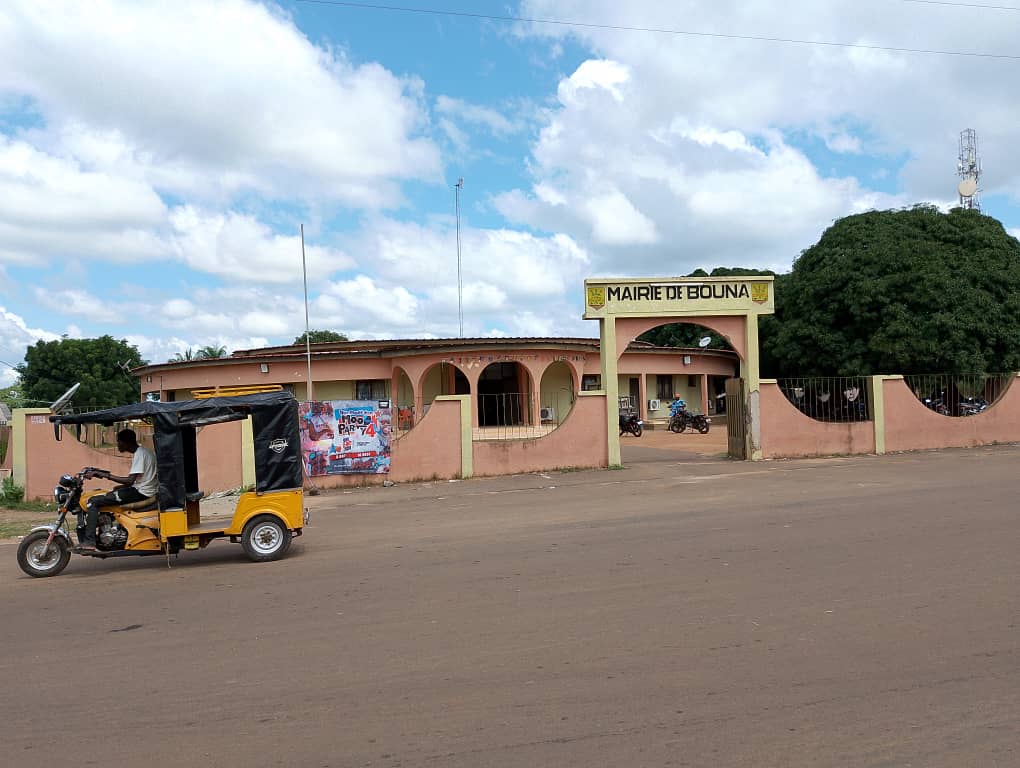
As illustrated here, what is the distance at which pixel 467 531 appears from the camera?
10602 mm

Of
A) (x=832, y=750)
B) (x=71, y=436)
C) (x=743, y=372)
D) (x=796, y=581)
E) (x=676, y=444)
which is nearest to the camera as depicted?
(x=832, y=750)

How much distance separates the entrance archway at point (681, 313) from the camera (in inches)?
746

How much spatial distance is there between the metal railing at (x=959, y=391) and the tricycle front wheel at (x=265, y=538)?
18.6 meters

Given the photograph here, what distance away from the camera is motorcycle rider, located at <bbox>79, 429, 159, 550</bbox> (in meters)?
8.59

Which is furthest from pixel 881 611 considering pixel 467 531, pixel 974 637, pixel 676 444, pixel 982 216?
pixel 982 216

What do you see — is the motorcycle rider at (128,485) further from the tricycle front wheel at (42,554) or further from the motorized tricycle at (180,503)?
the tricycle front wheel at (42,554)

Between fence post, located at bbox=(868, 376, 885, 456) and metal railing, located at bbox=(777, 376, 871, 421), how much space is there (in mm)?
211

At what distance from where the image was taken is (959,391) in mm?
23000

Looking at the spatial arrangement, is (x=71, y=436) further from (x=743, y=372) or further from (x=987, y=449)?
(x=987, y=449)

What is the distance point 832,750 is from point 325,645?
10.9 ft

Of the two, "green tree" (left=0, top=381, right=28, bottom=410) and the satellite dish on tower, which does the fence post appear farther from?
"green tree" (left=0, top=381, right=28, bottom=410)

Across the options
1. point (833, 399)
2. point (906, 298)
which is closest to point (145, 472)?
point (833, 399)

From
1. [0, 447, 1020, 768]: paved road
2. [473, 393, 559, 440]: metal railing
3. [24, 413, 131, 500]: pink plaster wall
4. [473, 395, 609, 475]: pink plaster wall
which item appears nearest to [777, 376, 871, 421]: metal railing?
[473, 395, 609, 475]: pink plaster wall

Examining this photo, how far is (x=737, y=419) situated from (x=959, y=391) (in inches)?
293
